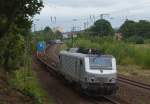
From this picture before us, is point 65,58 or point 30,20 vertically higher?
point 30,20

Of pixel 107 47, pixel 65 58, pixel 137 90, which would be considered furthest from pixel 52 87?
pixel 107 47

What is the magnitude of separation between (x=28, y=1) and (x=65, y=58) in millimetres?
17758

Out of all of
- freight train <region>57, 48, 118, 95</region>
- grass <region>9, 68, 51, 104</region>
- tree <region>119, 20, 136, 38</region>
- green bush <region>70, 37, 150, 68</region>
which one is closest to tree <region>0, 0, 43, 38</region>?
grass <region>9, 68, 51, 104</region>

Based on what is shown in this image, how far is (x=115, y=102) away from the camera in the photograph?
2398cm

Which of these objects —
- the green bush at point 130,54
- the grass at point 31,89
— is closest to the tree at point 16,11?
the grass at point 31,89

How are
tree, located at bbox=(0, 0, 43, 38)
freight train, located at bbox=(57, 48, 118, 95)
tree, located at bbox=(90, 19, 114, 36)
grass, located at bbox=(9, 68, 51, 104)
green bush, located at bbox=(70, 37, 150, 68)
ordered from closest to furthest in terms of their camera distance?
tree, located at bbox=(0, 0, 43, 38)
grass, located at bbox=(9, 68, 51, 104)
freight train, located at bbox=(57, 48, 118, 95)
green bush, located at bbox=(70, 37, 150, 68)
tree, located at bbox=(90, 19, 114, 36)

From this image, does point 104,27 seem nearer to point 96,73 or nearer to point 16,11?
point 96,73

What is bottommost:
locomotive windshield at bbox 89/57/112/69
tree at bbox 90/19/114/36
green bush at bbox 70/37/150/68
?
green bush at bbox 70/37/150/68

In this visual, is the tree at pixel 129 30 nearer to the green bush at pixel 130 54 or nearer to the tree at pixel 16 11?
the green bush at pixel 130 54

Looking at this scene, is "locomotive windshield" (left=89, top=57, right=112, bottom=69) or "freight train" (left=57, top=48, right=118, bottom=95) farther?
"locomotive windshield" (left=89, top=57, right=112, bottom=69)

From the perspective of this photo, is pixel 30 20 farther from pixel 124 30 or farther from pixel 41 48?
pixel 124 30

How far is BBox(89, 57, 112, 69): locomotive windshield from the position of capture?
A: 85.2ft

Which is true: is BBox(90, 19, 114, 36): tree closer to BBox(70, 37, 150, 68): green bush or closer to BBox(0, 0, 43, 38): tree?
BBox(70, 37, 150, 68): green bush

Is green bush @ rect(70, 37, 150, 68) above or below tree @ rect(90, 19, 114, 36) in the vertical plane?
below
